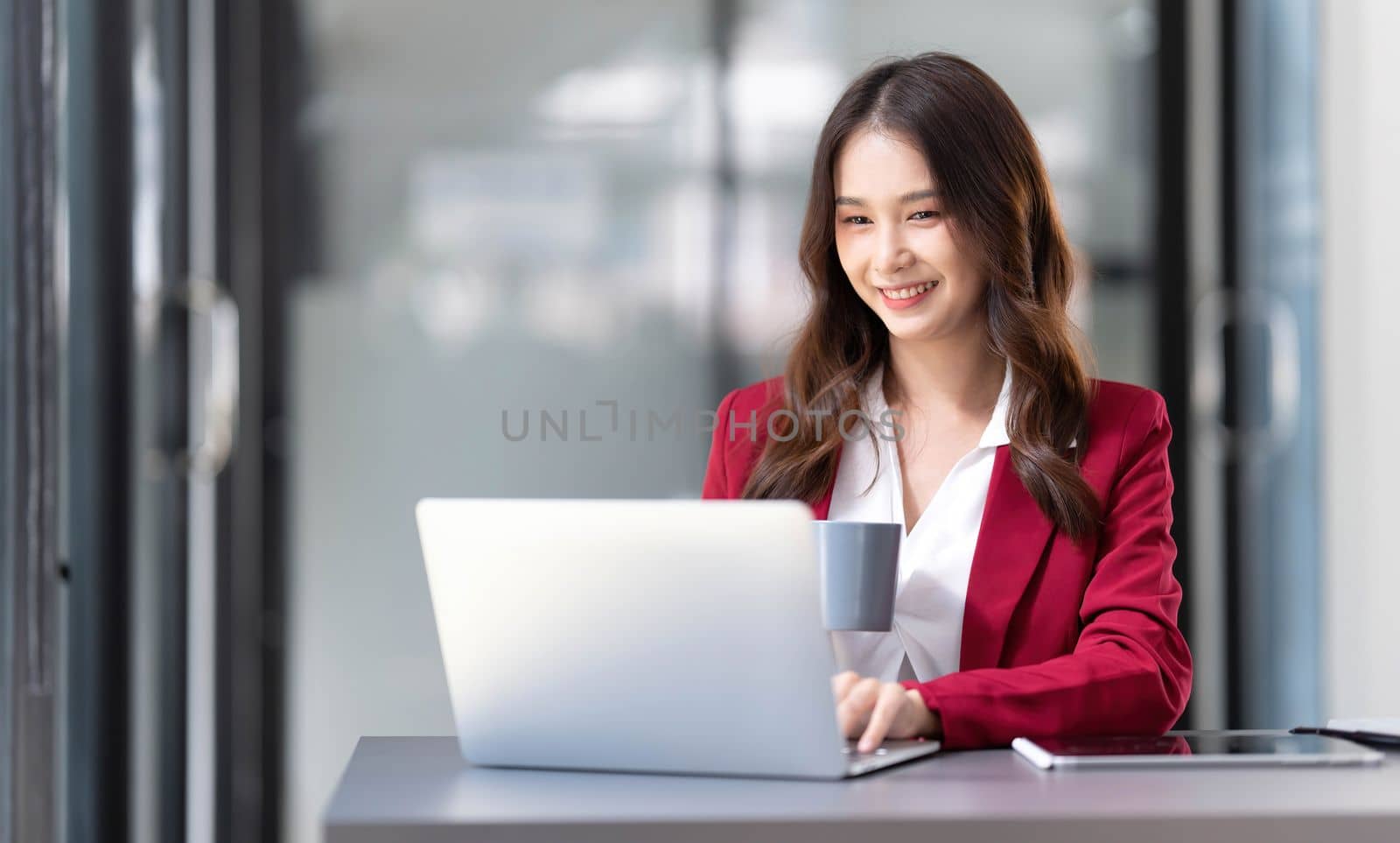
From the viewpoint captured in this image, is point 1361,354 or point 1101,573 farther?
point 1361,354

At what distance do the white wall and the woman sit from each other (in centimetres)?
162

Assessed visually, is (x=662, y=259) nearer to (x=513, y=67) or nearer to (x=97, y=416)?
(x=513, y=67)

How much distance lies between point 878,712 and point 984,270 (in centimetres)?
66

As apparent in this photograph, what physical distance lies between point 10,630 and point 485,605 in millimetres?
1030

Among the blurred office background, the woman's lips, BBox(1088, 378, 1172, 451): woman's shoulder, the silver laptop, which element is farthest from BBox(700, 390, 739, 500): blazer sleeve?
the blurred office background

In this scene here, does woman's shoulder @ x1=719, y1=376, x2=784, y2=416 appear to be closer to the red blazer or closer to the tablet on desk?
the red blazer

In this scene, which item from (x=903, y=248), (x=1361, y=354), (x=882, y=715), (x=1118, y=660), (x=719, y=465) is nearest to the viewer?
(x=882, y=715)

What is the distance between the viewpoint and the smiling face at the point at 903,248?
1.61 meters

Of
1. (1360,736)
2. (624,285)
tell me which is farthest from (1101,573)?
(624,285)

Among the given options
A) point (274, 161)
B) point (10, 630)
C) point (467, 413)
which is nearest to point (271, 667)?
point (467, 413)

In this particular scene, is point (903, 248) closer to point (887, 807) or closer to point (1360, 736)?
point (1360, 736)

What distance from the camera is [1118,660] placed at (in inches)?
51.6

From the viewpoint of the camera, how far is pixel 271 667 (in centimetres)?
307

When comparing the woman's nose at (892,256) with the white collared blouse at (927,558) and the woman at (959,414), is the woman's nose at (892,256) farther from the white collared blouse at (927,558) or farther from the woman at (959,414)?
the white collared blouse at (927,558)
